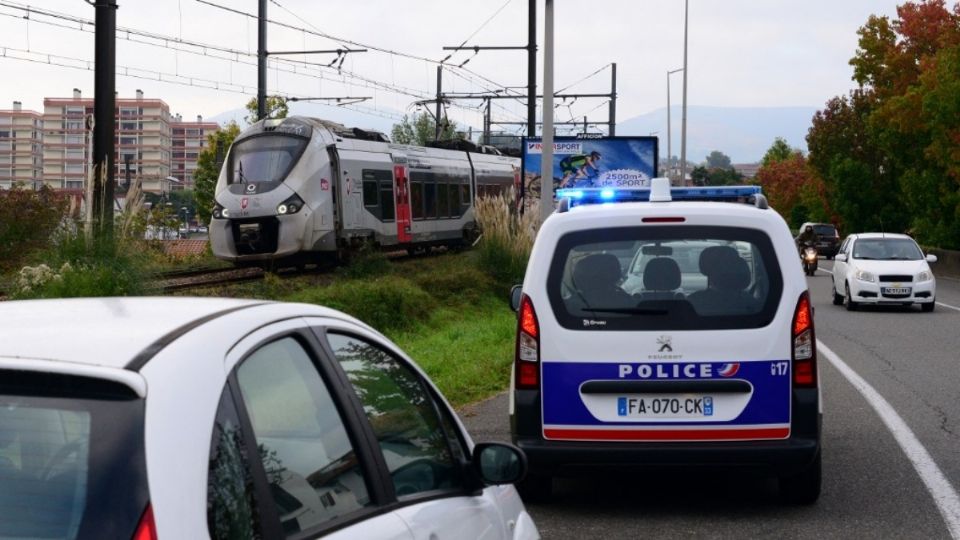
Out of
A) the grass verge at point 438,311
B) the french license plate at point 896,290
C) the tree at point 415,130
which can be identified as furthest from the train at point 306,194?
the tree at point 415,130

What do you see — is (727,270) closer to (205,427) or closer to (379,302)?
(205,427)

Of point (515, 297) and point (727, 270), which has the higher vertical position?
point (727, 270)

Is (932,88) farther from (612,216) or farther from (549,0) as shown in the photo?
(612,216)

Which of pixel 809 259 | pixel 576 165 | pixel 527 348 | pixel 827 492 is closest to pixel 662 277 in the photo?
pixel 527 348

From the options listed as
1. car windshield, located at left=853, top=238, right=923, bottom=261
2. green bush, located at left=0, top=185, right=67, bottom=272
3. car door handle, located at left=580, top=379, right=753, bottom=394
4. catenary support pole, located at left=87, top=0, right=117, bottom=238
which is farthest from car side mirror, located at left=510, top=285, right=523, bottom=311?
car windshield, located at left=853, top=238, right=923, bottom=261

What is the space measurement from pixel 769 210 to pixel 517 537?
13.9ft

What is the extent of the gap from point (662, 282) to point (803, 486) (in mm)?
1394

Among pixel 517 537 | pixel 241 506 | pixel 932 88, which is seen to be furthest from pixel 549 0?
pixel 932 88

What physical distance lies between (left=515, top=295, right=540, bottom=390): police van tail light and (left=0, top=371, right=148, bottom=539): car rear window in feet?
18.4

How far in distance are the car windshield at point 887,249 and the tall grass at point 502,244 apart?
657cm

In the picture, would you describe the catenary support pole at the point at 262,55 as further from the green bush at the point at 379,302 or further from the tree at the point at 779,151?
the tree at the point at 779,151

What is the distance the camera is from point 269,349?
337 centimetres

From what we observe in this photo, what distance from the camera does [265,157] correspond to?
30938 millimetres

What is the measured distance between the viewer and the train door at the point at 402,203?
3634 centimetres
